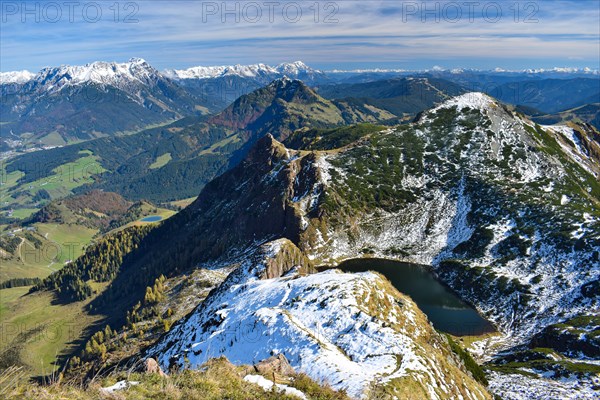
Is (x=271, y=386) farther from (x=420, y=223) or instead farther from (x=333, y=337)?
(x=420, y=223)

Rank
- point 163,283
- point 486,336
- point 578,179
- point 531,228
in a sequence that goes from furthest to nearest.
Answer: point 578,179, point 163,283, point 531,228, point 486,336

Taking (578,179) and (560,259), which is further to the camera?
(578,179)

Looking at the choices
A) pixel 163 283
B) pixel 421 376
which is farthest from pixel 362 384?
pixel 163 283

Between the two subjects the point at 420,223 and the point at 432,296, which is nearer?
the point at 432,296

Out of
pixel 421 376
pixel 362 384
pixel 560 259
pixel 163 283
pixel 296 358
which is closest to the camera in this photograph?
pixel 362 384

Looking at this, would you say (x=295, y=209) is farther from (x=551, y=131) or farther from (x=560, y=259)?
(x=551, y=131)

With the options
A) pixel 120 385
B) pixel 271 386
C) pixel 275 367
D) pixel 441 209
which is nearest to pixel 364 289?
pixel 275 367
